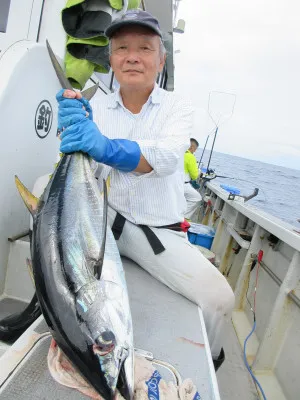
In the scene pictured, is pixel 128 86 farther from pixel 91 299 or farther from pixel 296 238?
pixel 296 238

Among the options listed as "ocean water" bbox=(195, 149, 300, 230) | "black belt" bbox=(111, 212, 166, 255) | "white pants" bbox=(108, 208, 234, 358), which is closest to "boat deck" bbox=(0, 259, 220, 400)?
"white pants" bbox=(108, 208, 234, 358)

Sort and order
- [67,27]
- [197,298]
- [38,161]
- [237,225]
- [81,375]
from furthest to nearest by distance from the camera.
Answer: [237,225] < [67,27] < [38,161] < [197,298] < [81,375]

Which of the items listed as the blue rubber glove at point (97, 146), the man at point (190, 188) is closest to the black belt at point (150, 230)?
the blue rubber glove at point (97, 146)

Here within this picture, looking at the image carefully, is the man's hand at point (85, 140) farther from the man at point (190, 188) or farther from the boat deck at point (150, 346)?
the man at point (190, 188)

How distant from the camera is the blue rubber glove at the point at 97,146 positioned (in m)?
1.58

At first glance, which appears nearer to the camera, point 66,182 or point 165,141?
point 66,182

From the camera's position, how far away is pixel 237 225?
4672mm

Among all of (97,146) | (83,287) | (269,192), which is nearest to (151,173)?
(97,146)

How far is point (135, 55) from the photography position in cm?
192

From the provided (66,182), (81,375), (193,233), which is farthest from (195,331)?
(193,233)

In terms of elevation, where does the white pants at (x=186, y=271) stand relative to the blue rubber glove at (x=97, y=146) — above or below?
below

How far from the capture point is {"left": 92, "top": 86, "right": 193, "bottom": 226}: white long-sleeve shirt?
207 cm

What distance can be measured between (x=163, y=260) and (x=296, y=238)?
121cm

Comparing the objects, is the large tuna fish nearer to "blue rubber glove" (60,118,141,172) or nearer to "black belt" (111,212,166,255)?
"blue rubber glove" (60,118,141,172)
